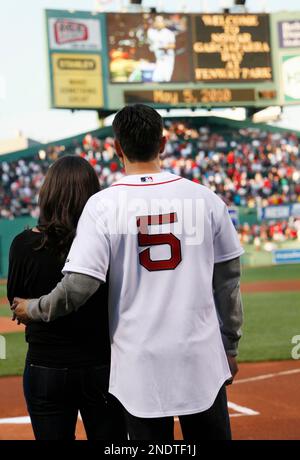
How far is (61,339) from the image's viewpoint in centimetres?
225

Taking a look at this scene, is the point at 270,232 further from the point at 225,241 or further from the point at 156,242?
the point at 156,242

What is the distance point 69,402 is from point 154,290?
0.58 m

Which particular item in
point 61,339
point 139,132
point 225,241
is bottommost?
point 61,339

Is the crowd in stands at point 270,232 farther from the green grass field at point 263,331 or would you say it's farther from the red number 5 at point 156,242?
the red number 5 at point 156,242

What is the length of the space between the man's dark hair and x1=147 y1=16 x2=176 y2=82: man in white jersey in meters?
22.0

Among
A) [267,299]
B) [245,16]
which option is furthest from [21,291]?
[245,16]

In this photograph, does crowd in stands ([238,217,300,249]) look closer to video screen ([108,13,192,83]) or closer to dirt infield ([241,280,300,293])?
dirt infield ([241,280,300,293])

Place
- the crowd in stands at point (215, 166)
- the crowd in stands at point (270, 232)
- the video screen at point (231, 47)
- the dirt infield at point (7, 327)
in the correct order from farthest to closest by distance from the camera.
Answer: the crowd in stands at point (215, 166) → the video screen at point (231, 47) → the crowd in stands at point (270, 232) → the dirt infield at point (7, 327)

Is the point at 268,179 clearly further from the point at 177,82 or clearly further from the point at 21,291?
the point at 21,291

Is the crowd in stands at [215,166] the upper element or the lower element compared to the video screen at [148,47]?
lower

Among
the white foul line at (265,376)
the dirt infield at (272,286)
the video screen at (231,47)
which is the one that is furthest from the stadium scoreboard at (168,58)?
the white foul line at (265,376)

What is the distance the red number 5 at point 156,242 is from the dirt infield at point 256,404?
2668mm

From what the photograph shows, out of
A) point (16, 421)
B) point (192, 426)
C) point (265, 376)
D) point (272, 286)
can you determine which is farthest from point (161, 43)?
point (192, 426)

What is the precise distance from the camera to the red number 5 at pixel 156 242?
79.6 inches
